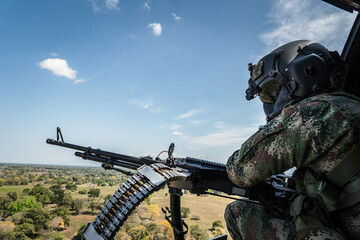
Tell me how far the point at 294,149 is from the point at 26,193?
1465 inches

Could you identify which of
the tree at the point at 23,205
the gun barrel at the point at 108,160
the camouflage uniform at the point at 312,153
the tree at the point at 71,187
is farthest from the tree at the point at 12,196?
the camouflage uniform at the point at 312,153

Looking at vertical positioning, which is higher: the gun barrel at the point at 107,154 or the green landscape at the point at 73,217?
the gun barrel at the point at 107,154

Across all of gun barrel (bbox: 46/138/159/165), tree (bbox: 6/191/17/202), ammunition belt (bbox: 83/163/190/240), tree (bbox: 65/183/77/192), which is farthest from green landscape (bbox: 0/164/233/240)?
ammunition belt (bbox: 83/163/190/240)

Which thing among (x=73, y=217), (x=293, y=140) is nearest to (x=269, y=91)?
(x=293, y=140)

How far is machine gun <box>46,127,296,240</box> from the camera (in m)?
1.46

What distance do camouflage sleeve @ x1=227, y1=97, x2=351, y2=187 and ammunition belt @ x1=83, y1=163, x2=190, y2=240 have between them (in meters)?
0.67

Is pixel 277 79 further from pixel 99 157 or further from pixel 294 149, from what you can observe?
pixel 99 157

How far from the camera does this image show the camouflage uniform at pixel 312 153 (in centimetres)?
117

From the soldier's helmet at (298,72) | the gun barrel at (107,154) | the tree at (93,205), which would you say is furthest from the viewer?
the tree at (93,205)

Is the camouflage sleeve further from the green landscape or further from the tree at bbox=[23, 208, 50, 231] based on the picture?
the tree at bbox=[23, 208, 50, 231]

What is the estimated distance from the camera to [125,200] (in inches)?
60.4

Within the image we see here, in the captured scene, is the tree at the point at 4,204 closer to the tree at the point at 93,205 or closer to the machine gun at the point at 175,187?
the tree at the point at 93,205

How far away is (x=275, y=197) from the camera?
217cm

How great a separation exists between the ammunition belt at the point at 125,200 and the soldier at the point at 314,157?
2.02 ft
